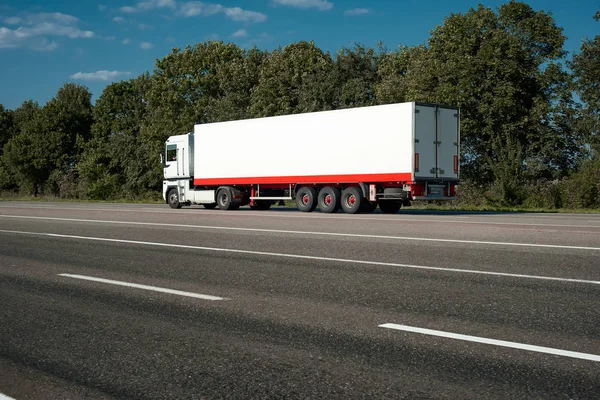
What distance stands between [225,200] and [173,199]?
3822 mm

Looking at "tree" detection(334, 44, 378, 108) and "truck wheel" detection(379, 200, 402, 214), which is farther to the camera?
"tree" detection(334, 44, 378, 108)

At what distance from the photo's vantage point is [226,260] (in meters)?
10.3

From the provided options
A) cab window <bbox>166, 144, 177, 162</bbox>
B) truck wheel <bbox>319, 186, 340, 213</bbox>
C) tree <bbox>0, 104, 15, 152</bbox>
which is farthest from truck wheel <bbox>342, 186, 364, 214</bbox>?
tree <bbox>0, 104, 15, 152</bbox>

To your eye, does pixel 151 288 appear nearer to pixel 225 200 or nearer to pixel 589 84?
pixel 225 200

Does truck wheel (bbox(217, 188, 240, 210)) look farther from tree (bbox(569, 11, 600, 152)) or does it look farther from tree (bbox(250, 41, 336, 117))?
tree (bbox(250, 41, 336, 117))

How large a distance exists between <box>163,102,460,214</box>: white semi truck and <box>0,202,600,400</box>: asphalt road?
10864 millimetres

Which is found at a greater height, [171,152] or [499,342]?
Result: [171,152]

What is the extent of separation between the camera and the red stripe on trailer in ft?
74.9

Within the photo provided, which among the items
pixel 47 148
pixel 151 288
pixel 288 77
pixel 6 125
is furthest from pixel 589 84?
pixel 6 125

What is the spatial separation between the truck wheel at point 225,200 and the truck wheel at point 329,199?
504cm

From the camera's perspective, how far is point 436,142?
23.2 metres

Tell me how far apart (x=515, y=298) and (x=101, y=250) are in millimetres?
7491

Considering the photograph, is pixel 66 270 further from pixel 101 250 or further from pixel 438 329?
pixel 438 329

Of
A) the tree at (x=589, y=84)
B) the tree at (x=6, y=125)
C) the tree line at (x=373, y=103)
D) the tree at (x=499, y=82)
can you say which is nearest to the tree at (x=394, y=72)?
the tree line at (x=373, y=103)
